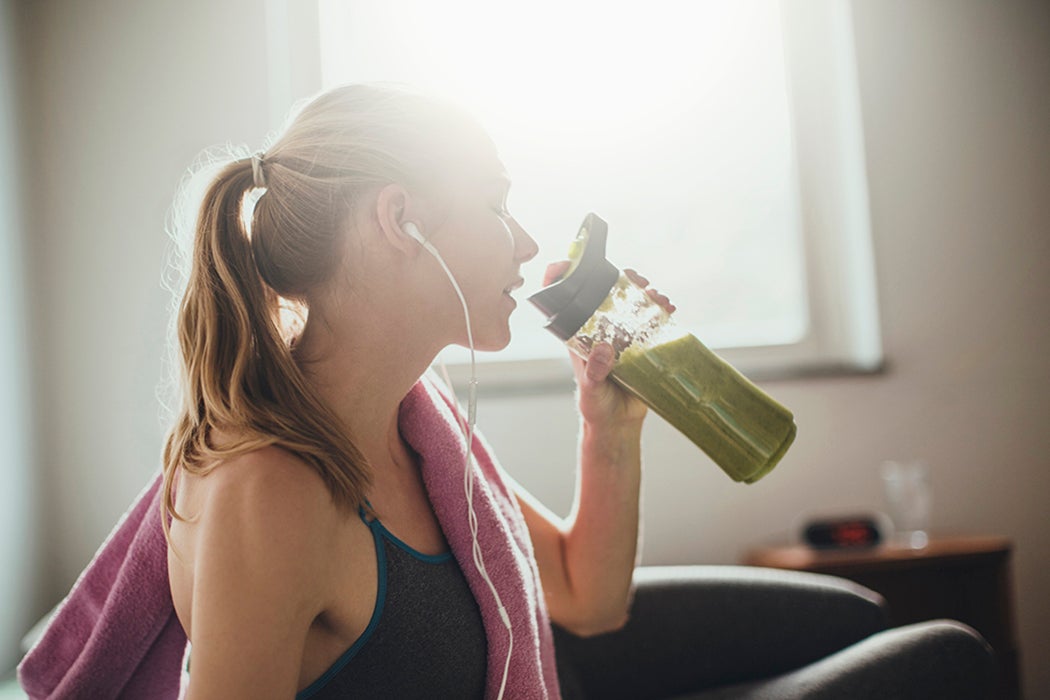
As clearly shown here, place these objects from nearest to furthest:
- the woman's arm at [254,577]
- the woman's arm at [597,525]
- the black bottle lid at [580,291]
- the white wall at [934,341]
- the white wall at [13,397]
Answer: the woman's arm at [254,577], the black bottle lid at [580,291], the woman's arm at [597,525], the white wall at [13,397], the white wall at [934,341]

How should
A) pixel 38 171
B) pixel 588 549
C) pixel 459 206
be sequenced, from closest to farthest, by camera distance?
1. pixel 459 206
2. pixel 588 549
3. pixel 38 171

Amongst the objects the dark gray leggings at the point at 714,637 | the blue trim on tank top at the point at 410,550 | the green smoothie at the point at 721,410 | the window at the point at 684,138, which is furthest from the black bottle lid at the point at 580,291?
the window at the point at 684,138

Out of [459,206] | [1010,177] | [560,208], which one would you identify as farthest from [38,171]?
[1010,177]

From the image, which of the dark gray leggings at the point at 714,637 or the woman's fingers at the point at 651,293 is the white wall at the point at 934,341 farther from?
the woman's fingers at the point at 651,293

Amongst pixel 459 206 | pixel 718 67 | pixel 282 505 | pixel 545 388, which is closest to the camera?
pixel 282 505

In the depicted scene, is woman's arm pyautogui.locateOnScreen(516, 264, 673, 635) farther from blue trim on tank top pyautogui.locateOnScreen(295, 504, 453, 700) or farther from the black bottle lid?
blue trim on tank top pyautogui.locateOnScreen(295, 504, 453, 700)

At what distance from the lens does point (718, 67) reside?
2127 mm

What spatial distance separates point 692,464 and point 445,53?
1.05m

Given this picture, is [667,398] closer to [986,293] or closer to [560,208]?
[560,208]

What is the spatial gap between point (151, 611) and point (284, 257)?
13.3 inches

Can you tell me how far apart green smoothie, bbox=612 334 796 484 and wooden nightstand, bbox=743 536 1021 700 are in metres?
0.88

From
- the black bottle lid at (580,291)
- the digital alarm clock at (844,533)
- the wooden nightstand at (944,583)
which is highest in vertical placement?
the black bottle lid at (580,291)

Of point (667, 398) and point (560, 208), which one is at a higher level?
point (560, 208)

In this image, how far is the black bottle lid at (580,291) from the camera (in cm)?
90
